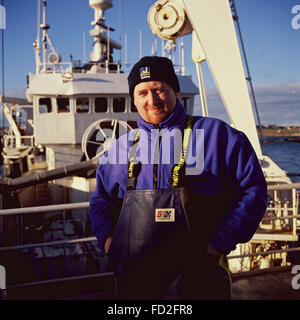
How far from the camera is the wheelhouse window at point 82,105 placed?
13.0 m

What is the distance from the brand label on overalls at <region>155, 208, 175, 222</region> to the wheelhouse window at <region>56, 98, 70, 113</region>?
12343 mm

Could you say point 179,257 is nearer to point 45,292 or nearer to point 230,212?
point 230,212

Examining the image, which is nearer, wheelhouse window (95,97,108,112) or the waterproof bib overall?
the waterproof bib overall

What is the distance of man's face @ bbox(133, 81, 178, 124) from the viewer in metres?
1.71

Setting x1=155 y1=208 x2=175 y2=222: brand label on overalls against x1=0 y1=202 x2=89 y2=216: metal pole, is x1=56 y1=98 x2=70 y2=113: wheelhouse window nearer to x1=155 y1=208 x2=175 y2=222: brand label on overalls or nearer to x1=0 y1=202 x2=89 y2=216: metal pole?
x1=0 y1=202 x2=89 y2=216: metal pole

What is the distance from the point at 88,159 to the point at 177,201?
35.3 ft

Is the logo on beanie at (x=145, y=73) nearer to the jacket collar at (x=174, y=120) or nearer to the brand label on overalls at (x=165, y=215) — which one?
the jacket collar at (x=174, y=120)

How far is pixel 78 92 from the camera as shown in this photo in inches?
496

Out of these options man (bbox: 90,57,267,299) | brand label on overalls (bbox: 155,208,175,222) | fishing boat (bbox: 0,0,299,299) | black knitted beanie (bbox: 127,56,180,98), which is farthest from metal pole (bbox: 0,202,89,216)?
black knitted beanie (bbox: 127,56,180,98)

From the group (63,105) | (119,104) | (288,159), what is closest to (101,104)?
(119,104)

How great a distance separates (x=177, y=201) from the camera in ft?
5.12

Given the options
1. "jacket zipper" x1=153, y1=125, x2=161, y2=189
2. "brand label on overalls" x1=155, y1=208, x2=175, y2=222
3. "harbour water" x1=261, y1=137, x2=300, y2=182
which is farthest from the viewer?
"harbour water" x1=261, y1=137, x2=300, y2=182

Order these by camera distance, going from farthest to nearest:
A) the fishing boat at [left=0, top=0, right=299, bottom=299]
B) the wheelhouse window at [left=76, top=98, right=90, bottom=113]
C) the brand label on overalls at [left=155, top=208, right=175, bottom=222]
→ the wheelhouse window at [left=76, top=98, right=90, bottom=113], the fishing boat at [left=0, top=0, right=299, bottom=299], the brand label on overalls at [left=155, top=208, right=175, bottom=222]

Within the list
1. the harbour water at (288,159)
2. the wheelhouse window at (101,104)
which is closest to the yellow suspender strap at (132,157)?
the harbour water at (288,159)
